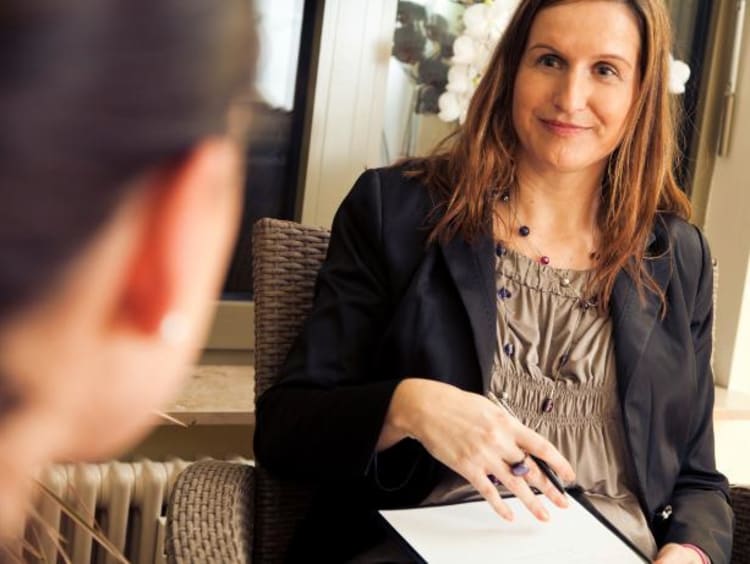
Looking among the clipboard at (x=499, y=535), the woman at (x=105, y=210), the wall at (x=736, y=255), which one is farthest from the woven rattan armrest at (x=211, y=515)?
the wall at (x=736, y=255)

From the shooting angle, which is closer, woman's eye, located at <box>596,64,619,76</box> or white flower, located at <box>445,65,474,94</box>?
woman's eye, located at <box>596,64,619,76</box>

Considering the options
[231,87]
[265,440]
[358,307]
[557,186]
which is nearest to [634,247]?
[557,186]

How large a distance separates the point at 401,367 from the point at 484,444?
0.69 feet

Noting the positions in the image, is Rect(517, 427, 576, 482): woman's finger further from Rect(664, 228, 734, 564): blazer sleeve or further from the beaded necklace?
Rect(664, 228, 734, 564): blazer sleeve

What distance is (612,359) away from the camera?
1.34 metres

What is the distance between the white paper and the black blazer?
0.31 feet

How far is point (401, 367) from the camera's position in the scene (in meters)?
1.27

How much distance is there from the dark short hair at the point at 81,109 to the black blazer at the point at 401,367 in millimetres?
1003

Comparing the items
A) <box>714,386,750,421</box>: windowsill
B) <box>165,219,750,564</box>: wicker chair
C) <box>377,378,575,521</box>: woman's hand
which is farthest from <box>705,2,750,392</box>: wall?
<box>377,378,575,521</box>: woman's hand

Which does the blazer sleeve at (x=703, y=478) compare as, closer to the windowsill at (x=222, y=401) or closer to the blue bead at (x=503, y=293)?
the blue bead at (x=503, y=293)

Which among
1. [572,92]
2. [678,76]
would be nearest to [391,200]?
[572,92]

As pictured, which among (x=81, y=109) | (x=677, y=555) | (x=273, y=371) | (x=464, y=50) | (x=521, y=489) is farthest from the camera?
(x=464, y=50)

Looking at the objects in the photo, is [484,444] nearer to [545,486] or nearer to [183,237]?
[545,486]

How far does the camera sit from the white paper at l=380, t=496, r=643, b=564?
1079mm
